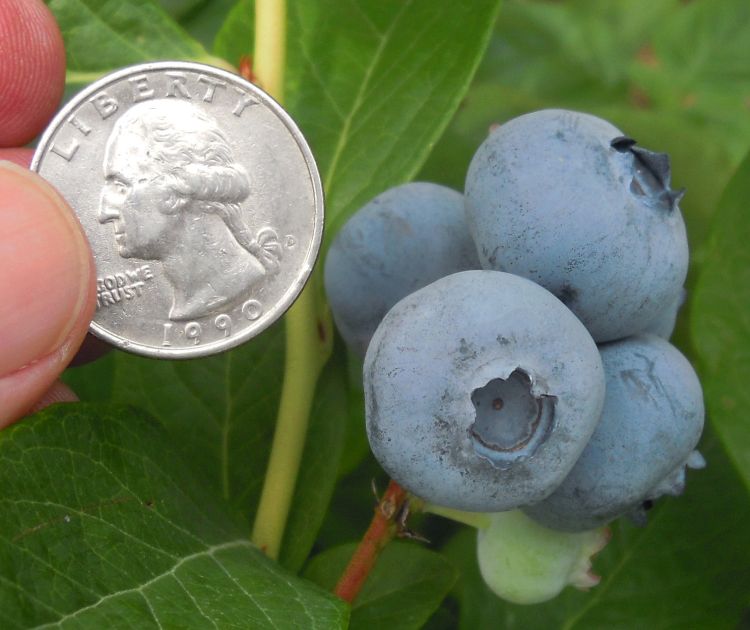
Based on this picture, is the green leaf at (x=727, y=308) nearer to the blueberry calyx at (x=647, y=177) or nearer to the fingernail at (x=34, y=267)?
the blueberry calyx at (x=647, y=177)

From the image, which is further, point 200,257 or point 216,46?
point 216,46

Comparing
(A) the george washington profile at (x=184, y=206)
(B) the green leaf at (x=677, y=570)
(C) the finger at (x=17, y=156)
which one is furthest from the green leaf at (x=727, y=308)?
(C) the finger at (x=17, y=156)

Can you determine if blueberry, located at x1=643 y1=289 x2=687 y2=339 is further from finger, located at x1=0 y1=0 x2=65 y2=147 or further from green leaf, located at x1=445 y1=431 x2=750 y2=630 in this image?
finger, located at x1=0 y1=0 x2=65 y2=147

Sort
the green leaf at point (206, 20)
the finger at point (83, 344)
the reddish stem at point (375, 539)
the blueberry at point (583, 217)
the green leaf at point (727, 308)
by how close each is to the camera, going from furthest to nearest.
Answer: the green leaf at point (206, 20), the finger at point (83, 344), the green leaf at point (727, 308), the reddish stem at point (375, 539), the blueberry at point (583, 217)

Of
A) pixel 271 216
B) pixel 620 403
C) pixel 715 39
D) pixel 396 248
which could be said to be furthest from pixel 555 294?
pixel 715 39

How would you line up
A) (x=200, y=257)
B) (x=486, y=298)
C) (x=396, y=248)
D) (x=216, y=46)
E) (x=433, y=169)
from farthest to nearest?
1. (x=433, y=169)
2. (x=216, y=46)
3. (x=200, y=257)
4. (x=396, y=248)
5. (x=486, y=298)

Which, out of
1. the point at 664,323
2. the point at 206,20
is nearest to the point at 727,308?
the point at 664,323

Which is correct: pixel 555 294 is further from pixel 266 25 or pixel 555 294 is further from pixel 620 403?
pixel 266 25
